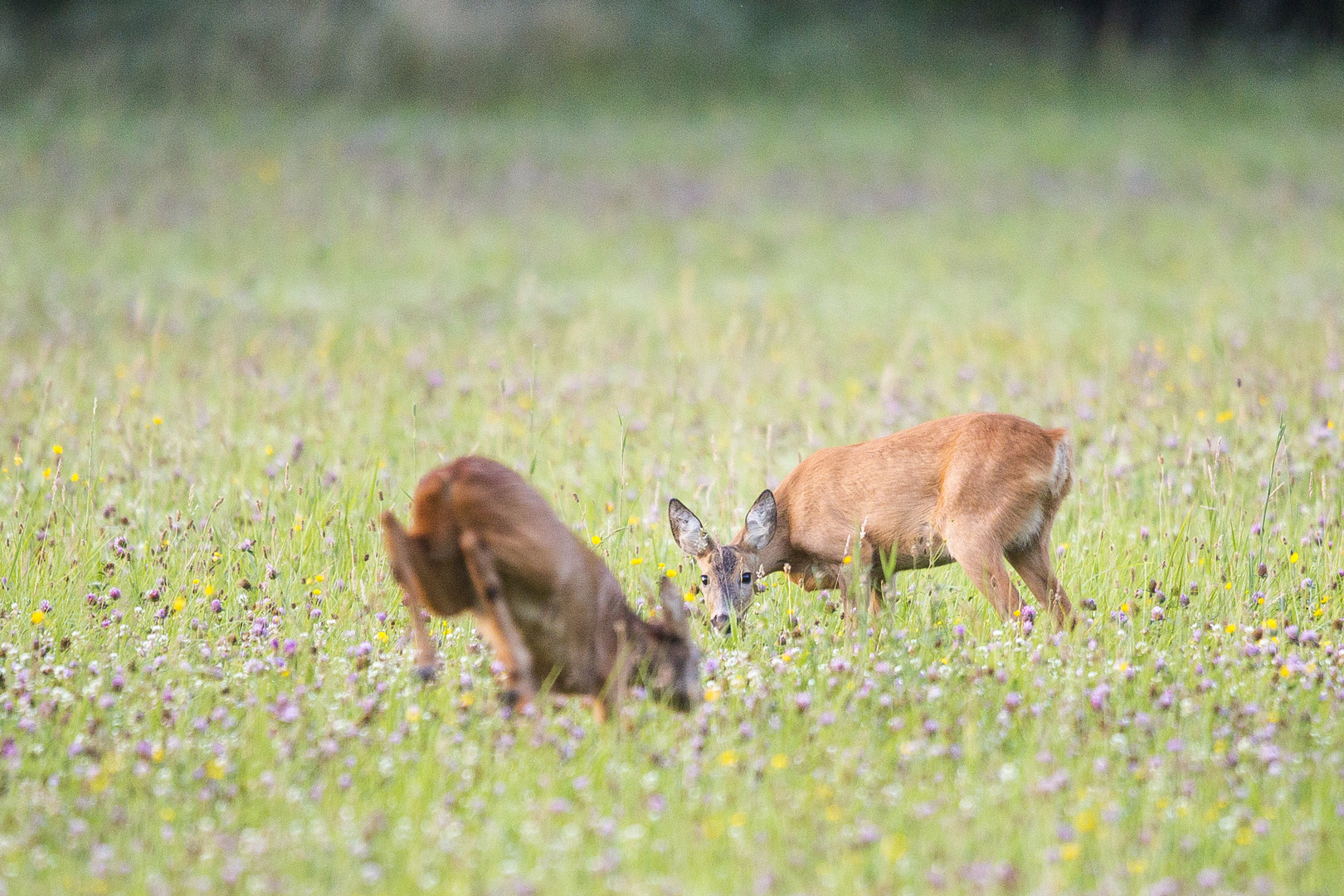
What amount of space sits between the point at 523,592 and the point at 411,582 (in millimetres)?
295

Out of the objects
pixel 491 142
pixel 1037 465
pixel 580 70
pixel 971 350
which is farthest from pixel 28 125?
pixel 1037 465

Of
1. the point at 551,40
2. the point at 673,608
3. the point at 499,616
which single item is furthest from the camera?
the point at 551,40

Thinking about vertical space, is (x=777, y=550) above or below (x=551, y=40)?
below

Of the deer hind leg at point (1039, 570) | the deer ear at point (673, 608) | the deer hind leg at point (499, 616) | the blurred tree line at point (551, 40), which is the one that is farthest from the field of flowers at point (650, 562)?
the blurred tree line at point (551, 40)

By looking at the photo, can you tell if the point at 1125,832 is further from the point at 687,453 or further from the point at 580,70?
the point at 580,70

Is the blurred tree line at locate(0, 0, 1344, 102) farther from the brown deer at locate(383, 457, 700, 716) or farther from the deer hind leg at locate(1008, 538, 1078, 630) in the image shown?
the brown deer at locate(383, 457, 700, 716)

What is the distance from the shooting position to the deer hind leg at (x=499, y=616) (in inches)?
A: 137

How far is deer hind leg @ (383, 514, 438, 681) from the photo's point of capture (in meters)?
3.59

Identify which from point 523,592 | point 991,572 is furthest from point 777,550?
point 523,592

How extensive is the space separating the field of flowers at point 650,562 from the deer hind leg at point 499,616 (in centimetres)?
18

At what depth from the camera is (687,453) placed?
24.2 ft

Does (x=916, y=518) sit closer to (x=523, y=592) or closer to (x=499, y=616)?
(x=523, y=592)

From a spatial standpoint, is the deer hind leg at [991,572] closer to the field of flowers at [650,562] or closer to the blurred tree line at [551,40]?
the field of flowers at [650,562]

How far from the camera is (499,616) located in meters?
3.53
